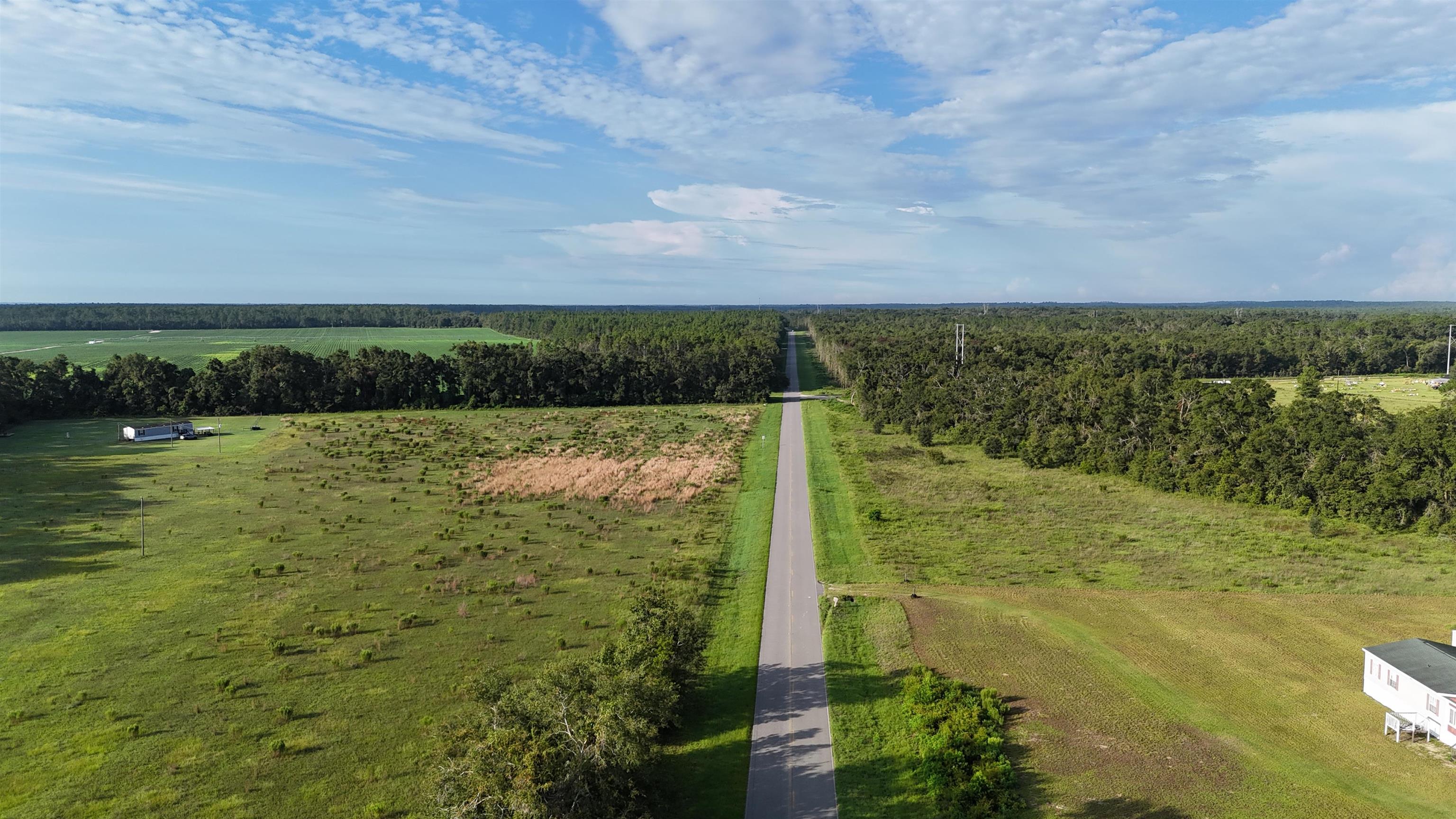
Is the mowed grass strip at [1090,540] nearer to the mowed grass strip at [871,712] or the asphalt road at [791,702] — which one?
the asphalt road at [791,702]

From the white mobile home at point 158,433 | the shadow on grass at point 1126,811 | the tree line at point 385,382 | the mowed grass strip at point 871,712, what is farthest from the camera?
the tree line at point 385,382

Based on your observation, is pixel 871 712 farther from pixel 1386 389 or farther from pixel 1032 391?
pixel 1386 389

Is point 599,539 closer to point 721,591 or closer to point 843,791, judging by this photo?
point 721,591

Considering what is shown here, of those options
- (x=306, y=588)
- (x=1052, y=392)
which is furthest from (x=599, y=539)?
(x=1052, y=392)

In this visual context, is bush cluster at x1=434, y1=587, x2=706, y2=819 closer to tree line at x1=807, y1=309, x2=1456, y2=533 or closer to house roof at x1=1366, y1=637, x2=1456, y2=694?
house roof at x1=1366, y1=637, x2=1456, y2=694

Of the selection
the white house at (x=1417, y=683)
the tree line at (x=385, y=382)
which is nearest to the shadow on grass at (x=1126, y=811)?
the white house at (x=1417, y=683)

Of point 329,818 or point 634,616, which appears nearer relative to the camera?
point 329,818
